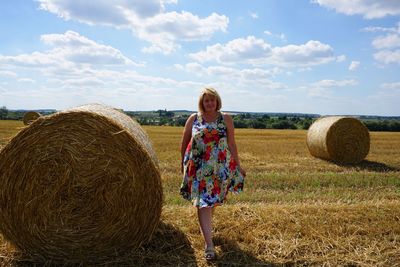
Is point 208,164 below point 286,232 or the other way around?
the other way around

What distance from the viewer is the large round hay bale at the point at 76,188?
462cm

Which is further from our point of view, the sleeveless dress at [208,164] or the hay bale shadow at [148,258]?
the sleeveless dress at [208,164]

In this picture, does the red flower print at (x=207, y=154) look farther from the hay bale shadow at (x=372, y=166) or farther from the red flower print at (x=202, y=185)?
the hay bale shadow at (x=372, y=166)

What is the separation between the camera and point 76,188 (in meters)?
4.68

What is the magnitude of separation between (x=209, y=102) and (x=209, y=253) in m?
1.69

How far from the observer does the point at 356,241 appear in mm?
5180

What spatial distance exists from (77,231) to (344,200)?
478 centimetres

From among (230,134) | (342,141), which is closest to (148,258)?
(230,134)

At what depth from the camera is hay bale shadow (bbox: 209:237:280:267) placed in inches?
180

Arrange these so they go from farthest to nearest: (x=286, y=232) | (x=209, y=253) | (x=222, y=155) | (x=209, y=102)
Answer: (x=286, y=232) < (x=222, y=155) < (x=209, y=102) < (x=209, y=253)

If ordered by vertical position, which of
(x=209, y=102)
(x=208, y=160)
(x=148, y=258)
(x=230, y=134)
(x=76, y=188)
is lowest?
(x=148, y=258)

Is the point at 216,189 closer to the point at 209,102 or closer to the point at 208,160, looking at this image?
the point at 208,160

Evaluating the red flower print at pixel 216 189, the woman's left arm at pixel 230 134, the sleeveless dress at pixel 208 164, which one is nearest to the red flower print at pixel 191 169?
the sleeveless dress at pixel 208 164

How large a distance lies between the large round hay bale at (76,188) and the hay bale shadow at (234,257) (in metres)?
0.93
